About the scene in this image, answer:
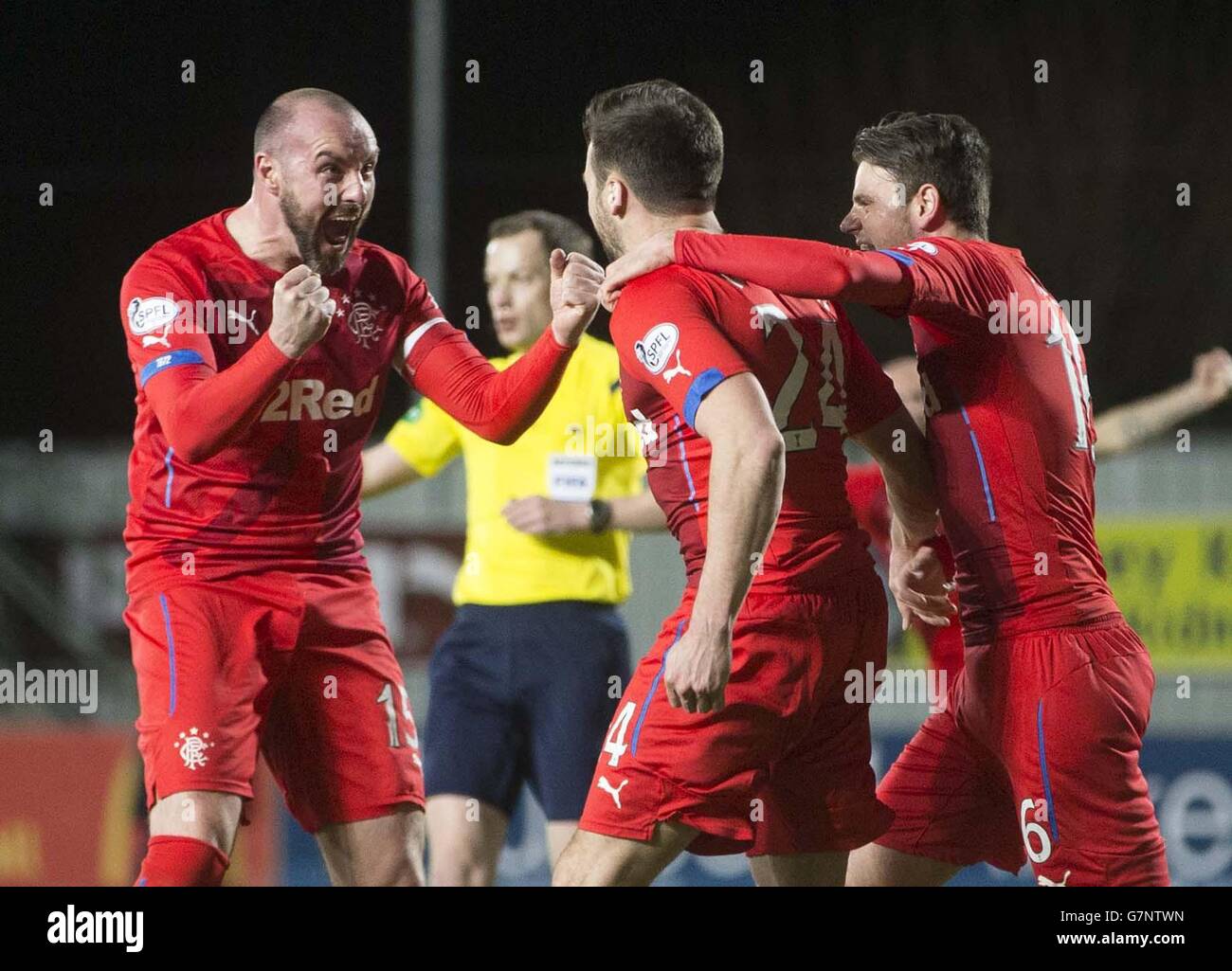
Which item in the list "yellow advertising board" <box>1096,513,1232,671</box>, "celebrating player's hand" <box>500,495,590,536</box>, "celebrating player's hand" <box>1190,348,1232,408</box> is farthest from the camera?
"yellow advertising board" <box>1096,513,1232,671</box>

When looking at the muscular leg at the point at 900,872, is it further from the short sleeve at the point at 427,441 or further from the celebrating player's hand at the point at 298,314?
the short sleeve at the point at 427,441

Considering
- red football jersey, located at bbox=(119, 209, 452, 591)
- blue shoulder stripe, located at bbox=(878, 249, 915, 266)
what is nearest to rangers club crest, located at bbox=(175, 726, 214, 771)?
red football jersey, located at bbox=(119, 209, 452, 591)

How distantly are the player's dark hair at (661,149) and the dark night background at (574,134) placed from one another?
5.14 metres

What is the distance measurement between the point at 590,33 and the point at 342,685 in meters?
6.54

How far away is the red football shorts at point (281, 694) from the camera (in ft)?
11.3

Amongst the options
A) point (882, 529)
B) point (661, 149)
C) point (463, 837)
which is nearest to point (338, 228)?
point (661, 149)

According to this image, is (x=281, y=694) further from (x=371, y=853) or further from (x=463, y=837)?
(x=463, y=837)

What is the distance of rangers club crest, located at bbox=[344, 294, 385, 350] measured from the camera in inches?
150

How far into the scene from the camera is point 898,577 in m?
3.88

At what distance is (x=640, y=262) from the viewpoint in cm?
329

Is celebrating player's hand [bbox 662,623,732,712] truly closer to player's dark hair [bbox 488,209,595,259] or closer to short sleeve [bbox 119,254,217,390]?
short sleeve [bbox 119,254,217,390]

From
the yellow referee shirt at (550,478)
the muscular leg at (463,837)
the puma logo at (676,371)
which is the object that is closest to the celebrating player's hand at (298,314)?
the puma logo at (676,371)

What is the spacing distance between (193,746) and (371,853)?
529mm

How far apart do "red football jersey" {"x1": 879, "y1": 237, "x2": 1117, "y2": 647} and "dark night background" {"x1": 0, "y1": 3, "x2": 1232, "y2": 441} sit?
523 cm
